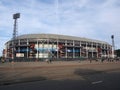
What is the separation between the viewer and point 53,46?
413 ft

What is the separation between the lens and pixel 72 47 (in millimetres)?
134125

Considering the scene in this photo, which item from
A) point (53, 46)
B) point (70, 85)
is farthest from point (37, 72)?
point (53, 46)

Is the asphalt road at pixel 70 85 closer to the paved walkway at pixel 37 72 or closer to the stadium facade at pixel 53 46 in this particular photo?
the paved walkway at pixel 37 72

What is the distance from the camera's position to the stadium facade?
120 metres

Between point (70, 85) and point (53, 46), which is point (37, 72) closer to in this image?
point (70, 85)

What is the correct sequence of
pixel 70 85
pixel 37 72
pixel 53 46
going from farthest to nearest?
pixel 53 46, pixel 37 72, pixel 70 85

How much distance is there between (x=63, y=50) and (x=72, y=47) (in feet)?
33.0

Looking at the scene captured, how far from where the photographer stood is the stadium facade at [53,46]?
120438mm

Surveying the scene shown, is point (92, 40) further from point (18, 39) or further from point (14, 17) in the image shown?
point (14, 17)

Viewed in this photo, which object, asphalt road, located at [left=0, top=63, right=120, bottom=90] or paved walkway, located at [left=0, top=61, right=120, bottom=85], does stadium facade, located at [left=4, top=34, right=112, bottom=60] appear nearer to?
paved walkway, located at [left=0, top=61, right=120, bottom=85]

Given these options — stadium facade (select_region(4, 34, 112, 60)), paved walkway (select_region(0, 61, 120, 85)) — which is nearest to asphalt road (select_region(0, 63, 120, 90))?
paved walkway (select_region(0, 61, 120, 85))

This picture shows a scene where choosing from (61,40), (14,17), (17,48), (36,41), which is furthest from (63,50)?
(14,17)

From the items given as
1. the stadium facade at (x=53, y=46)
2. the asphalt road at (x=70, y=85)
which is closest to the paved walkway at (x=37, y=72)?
the asphalt road at (x=70, y=85)

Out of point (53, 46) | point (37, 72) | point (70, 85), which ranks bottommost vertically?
point (37, 72)
